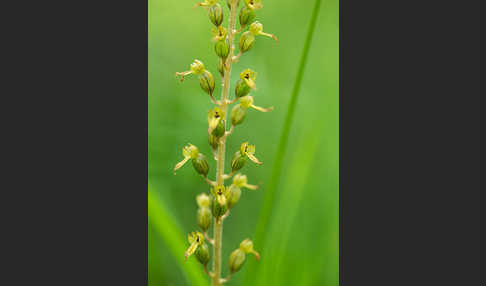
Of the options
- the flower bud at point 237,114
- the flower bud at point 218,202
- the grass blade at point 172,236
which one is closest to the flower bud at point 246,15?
the flower bud at point 237,114

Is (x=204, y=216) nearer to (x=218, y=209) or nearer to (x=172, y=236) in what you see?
(x=218, y=209)

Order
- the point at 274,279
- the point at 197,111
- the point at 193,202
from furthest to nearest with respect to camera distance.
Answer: the point at 197,111
the point at 193,202
the point at 274,279

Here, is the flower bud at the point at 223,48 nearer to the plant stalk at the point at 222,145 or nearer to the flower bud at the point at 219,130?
the plant stalk at the point at 222,145

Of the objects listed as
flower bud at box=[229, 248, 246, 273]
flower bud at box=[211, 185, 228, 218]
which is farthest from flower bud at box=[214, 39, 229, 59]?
flower bud at box=[229, 248, 246, 273]

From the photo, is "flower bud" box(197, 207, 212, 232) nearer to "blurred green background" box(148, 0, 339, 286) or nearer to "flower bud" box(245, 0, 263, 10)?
"blurred green background" box(148, 0, 339, 286)

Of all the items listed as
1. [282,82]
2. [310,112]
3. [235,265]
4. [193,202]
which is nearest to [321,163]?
[310,112]

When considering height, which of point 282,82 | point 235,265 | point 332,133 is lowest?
point 235,265

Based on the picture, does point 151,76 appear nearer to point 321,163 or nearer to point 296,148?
point 296,148

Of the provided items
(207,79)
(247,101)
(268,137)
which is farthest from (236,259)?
(268,137)
